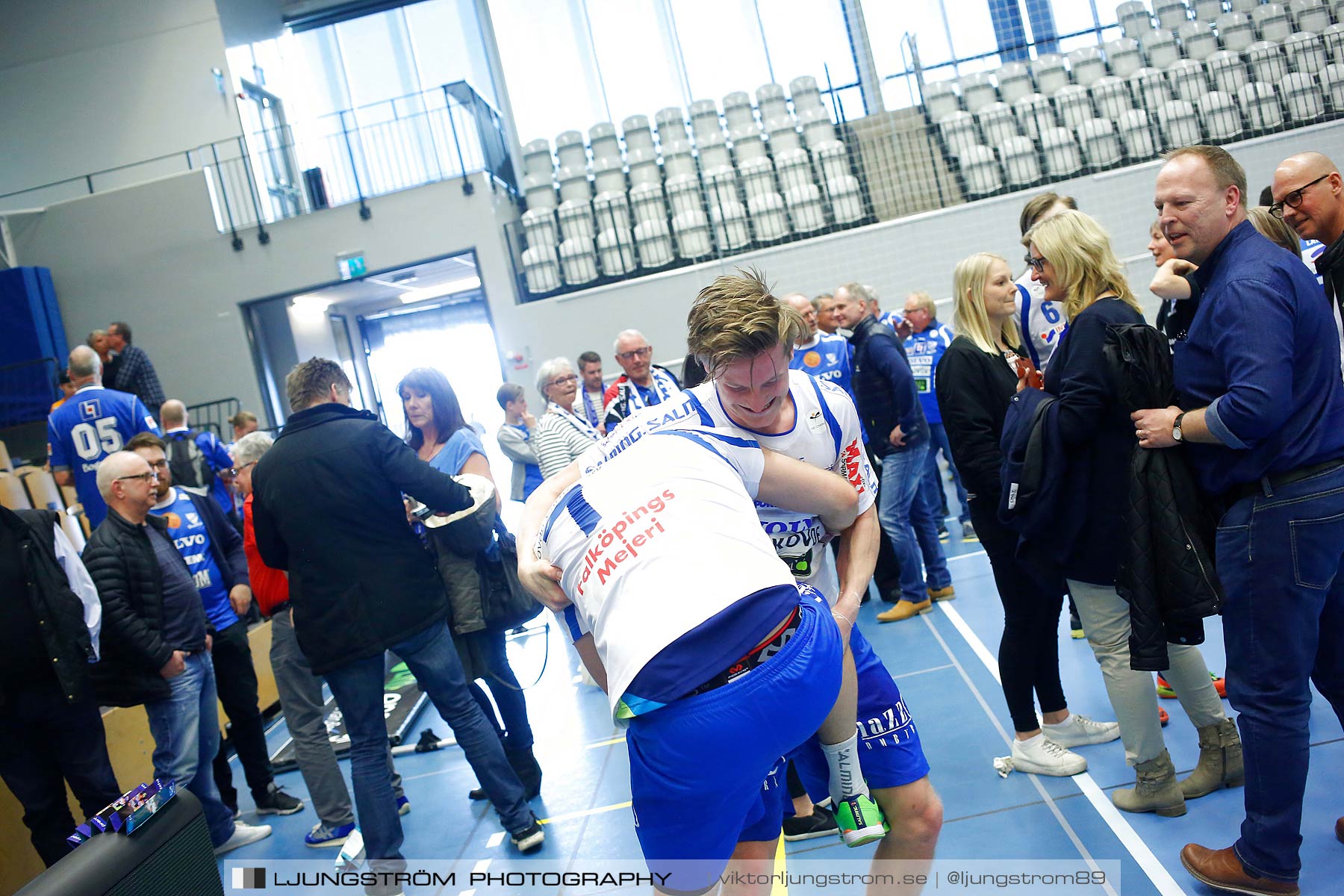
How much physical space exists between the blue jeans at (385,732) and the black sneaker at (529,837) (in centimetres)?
2

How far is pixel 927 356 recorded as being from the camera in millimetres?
6090

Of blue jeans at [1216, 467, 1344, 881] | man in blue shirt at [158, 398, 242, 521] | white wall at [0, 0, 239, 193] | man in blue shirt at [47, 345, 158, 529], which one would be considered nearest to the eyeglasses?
blue jeans at [1216, 467, 1344, 881]

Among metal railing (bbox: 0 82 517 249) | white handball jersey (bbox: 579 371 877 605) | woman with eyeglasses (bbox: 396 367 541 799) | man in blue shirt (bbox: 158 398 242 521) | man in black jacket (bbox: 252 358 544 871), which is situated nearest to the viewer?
white handball jersey (bbox: 579 371 877 605)

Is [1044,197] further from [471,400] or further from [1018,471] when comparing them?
[471,400]

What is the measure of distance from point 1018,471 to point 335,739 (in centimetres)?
402

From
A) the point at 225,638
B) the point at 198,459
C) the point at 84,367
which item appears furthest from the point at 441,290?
the point at 225,638

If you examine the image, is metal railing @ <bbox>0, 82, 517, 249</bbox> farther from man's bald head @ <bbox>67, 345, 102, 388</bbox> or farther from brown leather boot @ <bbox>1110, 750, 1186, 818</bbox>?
brown leather boot @ <bbox>1110, 750, 1186, 818</bbox>

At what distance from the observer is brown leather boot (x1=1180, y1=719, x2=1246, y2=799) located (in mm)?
2688

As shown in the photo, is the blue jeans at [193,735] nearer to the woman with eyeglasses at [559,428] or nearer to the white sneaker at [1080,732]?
the woman with eyeglasses at [559,428]

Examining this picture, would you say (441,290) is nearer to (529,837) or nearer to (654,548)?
(529,837)

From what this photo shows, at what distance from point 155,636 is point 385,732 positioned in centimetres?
115

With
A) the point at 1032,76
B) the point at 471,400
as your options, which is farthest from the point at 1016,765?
the point at 471,400

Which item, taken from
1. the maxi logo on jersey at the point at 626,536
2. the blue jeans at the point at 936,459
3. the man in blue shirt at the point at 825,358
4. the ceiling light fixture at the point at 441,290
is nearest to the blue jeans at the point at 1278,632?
the maxi logo on jersey at the point at 626,536

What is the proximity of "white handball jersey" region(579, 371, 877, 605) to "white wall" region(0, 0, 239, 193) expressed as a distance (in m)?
11.8
